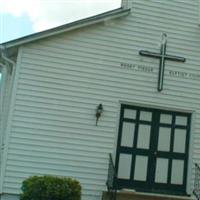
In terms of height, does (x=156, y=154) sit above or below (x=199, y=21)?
below

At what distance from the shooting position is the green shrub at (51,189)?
1148cm

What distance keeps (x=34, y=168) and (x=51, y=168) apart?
0.44m

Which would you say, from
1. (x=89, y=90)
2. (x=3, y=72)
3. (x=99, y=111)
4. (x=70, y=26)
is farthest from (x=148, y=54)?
(x=3, y=72)

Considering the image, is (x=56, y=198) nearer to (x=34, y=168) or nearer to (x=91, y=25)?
(x=34, y=168)

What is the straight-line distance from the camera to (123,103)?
14023 millimetres

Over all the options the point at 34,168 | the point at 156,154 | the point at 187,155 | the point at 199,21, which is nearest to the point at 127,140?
the point at 156,154

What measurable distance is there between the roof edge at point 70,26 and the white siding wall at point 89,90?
26 cm

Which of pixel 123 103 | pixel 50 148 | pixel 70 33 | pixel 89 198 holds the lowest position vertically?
pixel 89 198

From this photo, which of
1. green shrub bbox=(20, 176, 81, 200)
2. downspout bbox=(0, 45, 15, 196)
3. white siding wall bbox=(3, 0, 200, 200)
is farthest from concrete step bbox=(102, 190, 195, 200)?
downspout bbox=(0, 45, 15, 196)

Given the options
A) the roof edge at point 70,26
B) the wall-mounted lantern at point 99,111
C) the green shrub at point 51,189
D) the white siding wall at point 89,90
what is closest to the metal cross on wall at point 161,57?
the white siding wall at point 89,90

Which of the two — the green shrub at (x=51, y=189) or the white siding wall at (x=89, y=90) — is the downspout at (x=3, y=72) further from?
the green shrub at (x=51, y=189)

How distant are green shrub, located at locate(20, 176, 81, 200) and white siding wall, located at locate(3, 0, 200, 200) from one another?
1330 mm

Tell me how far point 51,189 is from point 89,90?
11.0 ft

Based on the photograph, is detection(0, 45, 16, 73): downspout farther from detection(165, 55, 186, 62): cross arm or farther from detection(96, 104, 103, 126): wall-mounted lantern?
detection(165, 55, 186, 62): cross arm
